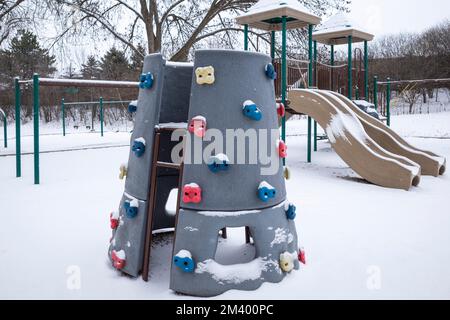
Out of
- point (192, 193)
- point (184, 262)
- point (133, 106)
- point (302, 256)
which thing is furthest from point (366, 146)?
point (184, 262)

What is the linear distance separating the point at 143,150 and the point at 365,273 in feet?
5.80

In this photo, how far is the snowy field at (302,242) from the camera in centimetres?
257

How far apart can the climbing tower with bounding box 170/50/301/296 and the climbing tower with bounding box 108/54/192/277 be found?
0.96 feet

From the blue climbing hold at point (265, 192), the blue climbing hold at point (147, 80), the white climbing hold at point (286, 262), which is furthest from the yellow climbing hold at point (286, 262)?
the blue climbing hold at point (147, 80)

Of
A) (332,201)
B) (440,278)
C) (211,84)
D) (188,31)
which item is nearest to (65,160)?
(332,201)

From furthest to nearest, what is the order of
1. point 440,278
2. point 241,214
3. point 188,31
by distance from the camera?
1. point 188,31
2. point 440,278
3. point 241,214

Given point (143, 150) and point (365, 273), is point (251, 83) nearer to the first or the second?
point (143, 150)

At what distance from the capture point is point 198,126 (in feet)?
8.17

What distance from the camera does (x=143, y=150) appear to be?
2773 mm

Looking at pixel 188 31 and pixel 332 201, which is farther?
pixel 188 31

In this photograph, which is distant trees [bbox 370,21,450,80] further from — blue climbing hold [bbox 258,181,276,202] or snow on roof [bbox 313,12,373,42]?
blue climbing hold [bbox 258,181,276,202]

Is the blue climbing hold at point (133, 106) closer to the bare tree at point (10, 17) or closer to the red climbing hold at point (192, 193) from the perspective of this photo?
the red climbing hold at point (192, 193)

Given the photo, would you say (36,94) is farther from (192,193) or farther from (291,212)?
(291,212)

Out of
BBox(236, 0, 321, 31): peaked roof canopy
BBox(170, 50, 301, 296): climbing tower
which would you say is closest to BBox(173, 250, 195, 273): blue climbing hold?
BBox(170, 50, 301, 296): climbing tower
